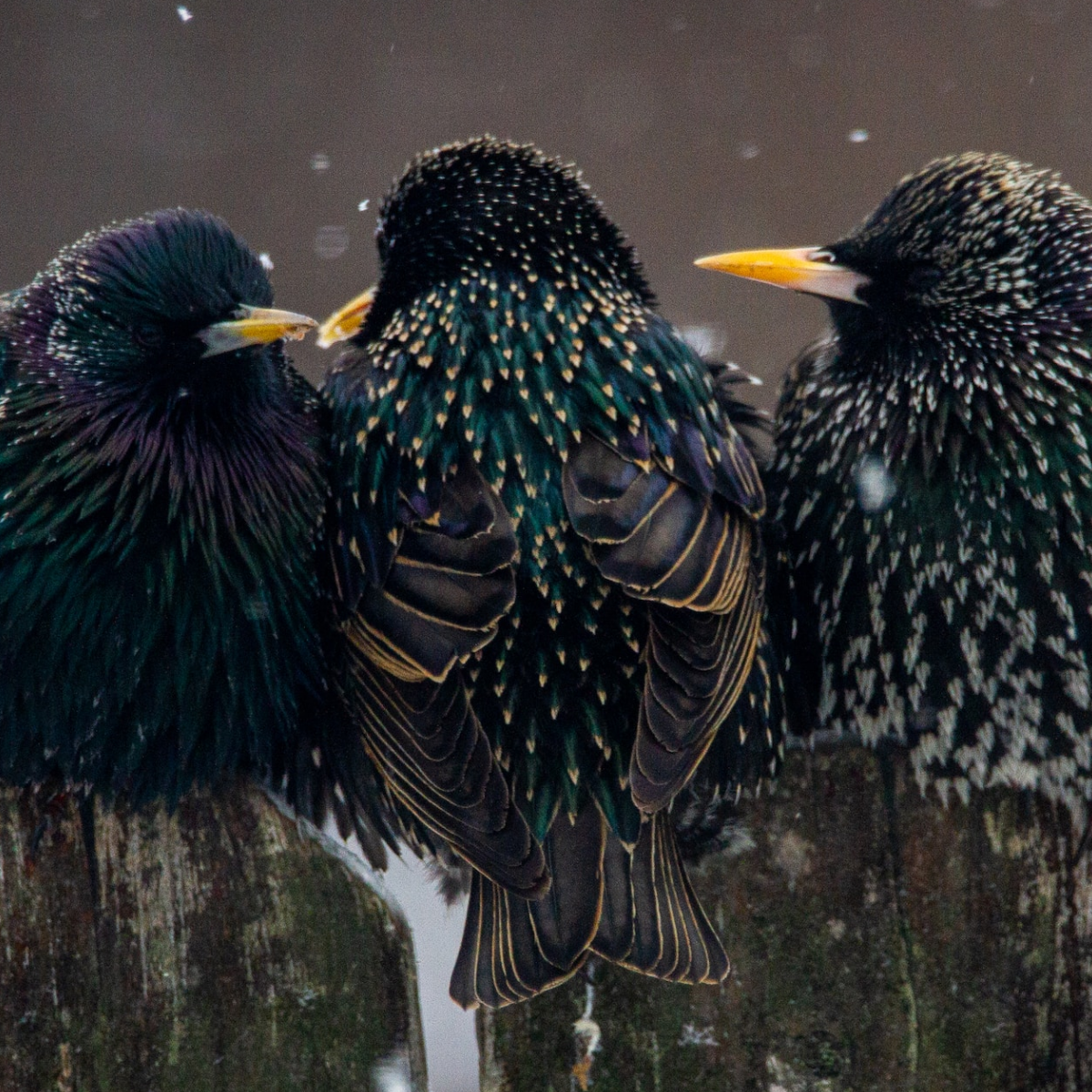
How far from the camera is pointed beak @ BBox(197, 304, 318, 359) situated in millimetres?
2053

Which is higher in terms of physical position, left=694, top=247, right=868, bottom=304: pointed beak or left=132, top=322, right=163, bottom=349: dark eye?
left=694, top=247, right=868, bottom=304: pointed beak

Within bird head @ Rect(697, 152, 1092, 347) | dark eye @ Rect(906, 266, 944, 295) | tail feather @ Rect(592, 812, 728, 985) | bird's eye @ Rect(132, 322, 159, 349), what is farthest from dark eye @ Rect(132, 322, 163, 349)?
dark eye @ Rect(906, 266, 944, 295)

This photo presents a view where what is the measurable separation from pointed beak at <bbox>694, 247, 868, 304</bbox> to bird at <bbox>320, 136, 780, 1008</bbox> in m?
0.15

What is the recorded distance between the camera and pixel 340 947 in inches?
76.2

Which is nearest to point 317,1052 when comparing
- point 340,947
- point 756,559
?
point 340,947

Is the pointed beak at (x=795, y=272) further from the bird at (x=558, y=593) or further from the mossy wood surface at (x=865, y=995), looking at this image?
the mossy wood surface at (x=865, y=995)

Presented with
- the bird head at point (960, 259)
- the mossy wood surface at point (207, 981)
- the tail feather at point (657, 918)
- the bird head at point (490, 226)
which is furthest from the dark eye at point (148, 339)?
the tail feather at point (657, 918)

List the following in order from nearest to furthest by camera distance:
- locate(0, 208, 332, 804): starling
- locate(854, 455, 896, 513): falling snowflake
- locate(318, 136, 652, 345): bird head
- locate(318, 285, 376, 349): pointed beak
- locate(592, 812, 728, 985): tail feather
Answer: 1. locate(592, 812, 728, 985): tail feather
2. locate(0, 208, 332, 804): starling
3. locate(854, 455, 896, 513): falling snowflake
4. locate(318, 136, 652, 345): bird head
5. locate(318, 285, 376, 349): pointed beak

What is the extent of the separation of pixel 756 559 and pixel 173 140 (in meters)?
2.42

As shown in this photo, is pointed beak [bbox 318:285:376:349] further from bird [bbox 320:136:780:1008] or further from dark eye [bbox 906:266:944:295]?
dark eye [bbox 906:266:944:295]

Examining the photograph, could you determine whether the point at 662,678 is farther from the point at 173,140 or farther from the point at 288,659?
the point at 173,140

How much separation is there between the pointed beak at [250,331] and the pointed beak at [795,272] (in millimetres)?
594

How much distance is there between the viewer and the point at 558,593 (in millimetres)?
2080

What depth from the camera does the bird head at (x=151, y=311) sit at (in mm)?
2088
